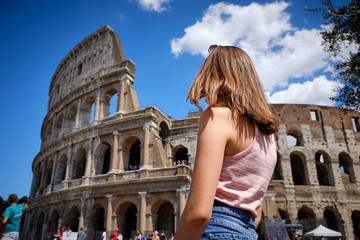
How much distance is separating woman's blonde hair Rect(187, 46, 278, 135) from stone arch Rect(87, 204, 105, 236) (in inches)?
765

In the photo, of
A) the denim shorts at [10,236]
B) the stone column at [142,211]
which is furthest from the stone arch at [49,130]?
the denim shorts at [10,236]

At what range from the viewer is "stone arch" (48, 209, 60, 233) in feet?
73.0

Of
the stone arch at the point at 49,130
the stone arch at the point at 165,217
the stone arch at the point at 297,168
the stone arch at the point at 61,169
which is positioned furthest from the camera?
the stone arch at the point at 49,130

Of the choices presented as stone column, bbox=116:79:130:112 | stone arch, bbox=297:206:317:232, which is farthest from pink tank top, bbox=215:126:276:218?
stone arch, bbox=297:206:317:232

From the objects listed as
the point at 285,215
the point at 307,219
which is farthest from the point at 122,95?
the point at 307,219

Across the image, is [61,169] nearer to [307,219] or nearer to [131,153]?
[131,153]

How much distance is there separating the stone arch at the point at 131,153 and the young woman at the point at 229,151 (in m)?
18.9

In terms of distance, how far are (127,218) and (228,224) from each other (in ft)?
67.7

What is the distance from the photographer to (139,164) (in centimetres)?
2178

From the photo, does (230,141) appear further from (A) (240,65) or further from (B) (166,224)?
(B) (166,224)

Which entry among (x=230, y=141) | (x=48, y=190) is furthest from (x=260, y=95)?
(x=48, y=190)

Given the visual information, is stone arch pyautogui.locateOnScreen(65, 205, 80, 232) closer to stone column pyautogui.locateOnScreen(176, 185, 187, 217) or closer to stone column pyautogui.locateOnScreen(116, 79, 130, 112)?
stone column pyautogui.locateOnScreen(116, 79, 130, 112)

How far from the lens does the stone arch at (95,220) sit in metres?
18.9

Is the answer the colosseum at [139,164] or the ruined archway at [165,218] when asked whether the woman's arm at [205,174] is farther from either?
the ruined archway at [165,218]
